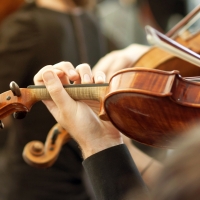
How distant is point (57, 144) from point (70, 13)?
0.56 meters

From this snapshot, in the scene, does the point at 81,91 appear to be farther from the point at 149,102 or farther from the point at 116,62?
the point at 116,62

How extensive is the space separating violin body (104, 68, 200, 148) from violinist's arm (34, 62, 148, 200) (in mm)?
82

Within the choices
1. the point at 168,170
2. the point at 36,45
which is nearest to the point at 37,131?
the point at 36,45

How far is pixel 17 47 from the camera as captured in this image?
4.08ft

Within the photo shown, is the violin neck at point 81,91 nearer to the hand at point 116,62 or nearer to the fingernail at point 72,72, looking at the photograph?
the fingernail at point 72,72

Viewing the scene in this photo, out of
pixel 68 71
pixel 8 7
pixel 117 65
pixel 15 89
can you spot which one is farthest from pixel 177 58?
pixel 8 7

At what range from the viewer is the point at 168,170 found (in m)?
0.42

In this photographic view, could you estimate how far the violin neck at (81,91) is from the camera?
0.68 metres

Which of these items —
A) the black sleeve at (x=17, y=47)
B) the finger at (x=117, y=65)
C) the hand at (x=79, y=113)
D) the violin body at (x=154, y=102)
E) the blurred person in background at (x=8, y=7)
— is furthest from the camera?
the blurred person in background at (x=8, y=7)

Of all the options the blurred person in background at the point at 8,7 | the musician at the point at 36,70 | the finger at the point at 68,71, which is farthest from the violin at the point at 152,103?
the blurred person in background at the point at 8,7

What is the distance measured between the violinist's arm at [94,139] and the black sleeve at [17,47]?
52cm

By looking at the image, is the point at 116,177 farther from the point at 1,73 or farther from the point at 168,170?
the point at 1,73

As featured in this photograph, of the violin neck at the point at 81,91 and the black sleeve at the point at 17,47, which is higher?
the violin neck at the point at 81,91

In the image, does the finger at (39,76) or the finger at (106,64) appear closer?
the finger at (39,76)
